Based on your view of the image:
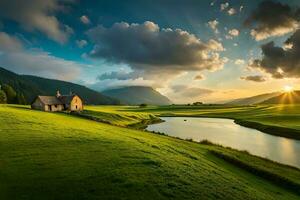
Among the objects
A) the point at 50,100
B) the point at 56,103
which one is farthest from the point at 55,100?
the point at 50,100

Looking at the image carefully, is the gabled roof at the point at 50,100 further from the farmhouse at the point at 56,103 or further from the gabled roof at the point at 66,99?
the gabled roof at the point at 66,99

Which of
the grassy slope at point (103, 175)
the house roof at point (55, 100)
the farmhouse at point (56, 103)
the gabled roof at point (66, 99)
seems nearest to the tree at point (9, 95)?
the farmhouse at point (56, 103)

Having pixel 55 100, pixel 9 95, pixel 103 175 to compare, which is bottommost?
pixel 103 175

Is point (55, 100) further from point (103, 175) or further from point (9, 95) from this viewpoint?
point (103, 175)

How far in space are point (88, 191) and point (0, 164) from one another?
864 cm

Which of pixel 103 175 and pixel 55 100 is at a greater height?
pixel 55 100

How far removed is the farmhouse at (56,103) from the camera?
89.8 metres

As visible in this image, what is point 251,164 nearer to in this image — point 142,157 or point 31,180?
point 142,157

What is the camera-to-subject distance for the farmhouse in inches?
3533

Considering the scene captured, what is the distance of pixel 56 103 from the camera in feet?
314

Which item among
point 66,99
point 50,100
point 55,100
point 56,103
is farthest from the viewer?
point 66,99

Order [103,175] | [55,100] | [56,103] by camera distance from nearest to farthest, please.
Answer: [103,175]
[56,103]
[55,100]

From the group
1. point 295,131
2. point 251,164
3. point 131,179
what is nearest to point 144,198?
point 131,179

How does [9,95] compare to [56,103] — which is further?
[9,95]
